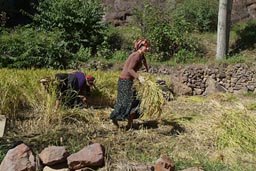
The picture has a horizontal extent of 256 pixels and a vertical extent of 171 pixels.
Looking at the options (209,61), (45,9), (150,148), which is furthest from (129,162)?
(45,9)

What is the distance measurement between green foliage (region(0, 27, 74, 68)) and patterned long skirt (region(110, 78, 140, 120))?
558cm

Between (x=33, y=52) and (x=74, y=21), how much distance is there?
2.54 meters

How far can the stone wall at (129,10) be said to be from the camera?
56.3 feet

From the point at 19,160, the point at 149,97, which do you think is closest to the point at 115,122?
the point at 149,97

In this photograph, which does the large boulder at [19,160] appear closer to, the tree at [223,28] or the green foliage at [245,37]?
the tree at [223,28]

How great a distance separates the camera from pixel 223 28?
42.6 ft

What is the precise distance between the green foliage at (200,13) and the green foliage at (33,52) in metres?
5.67

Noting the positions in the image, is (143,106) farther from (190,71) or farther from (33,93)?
(190,71)

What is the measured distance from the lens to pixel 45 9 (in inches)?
560

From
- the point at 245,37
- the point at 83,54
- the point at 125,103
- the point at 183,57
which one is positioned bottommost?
the point at 125,103

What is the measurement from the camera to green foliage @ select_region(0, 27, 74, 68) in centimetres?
1120

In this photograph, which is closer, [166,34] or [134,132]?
[134,132]

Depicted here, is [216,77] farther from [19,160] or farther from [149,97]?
[19,160]

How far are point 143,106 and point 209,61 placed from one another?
7.31 metres
